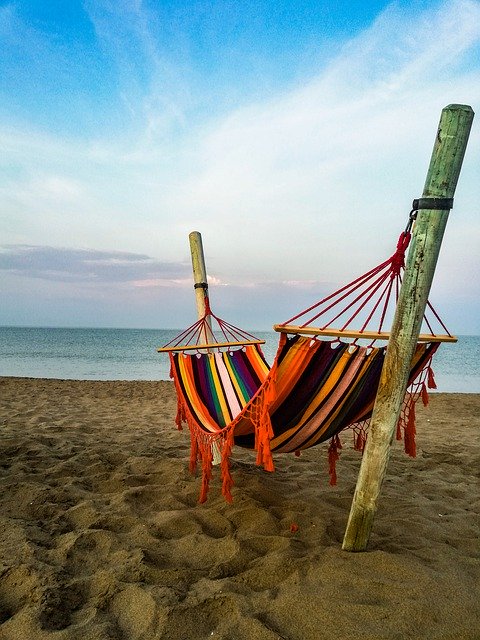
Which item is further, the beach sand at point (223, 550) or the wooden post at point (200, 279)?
the wooden post at point (200, 279)

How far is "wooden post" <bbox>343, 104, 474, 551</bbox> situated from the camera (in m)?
1.42

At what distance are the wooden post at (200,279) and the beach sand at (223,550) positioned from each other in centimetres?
98

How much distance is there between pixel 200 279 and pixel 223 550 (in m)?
1.88

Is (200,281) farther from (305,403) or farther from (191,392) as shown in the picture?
(305,403)

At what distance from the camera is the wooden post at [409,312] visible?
142 centimetres

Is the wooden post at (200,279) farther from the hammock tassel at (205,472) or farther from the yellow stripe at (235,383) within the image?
the hammock tassel at (205,472)

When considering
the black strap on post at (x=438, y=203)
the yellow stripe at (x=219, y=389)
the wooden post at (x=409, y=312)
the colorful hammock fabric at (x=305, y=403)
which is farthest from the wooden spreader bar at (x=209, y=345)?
the black strap on post at (x=438, y=203)

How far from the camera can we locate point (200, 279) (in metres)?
3.06

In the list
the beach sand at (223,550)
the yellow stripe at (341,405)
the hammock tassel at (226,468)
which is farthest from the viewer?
the hammock tassel at (226,468)

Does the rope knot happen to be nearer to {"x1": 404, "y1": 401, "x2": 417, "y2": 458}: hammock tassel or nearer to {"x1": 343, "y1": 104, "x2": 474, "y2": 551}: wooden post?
{"x1": 343, "y1": 104, "x2": 474, "y2": 551}: wooden post

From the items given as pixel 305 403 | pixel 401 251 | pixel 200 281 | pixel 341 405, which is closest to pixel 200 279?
pixel 200 281

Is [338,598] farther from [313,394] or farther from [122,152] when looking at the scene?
[122,152]

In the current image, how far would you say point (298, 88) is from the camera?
5031 mm

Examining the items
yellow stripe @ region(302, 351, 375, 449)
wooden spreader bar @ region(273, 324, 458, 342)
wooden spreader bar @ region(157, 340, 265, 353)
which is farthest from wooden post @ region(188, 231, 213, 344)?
wooden spreader bar @ region(273, 324, 458, 342)
